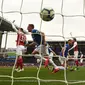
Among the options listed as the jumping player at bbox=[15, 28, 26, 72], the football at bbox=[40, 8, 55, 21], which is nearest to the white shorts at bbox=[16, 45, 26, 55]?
the jumping player at bbox=[15, 28, 26, 72]

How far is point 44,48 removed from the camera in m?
7.04

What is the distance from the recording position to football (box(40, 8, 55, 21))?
19.8ft

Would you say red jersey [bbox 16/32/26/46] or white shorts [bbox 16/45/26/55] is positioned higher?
red jersey [bbox 16/32/26/46]

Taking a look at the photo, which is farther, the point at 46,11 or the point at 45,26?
the point at 46,11

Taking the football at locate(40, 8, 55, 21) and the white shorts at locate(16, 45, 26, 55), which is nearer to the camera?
the football at locate(40, 8, 55, 21)

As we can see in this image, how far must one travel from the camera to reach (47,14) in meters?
5.98

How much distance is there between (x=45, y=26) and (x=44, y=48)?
1.37m

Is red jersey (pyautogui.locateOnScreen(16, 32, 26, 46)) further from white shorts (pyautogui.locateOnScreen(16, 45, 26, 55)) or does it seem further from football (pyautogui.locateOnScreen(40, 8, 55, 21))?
football (pyautogui.locateOnScreen(40, 8, 55, 21))

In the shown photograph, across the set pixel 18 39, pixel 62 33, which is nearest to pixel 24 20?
pixel 62 33

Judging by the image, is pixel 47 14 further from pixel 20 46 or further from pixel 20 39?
pixel 20 46

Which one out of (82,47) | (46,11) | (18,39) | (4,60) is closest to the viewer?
(46,11)

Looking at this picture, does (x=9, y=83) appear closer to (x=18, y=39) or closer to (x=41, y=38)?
(x=41, y=38)

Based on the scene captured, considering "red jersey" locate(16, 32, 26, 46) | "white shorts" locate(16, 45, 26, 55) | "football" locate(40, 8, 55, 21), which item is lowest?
"white shorts" locate(16, 45, 26, 55)

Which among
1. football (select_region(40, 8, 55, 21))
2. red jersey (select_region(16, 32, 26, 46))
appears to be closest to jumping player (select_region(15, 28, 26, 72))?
red jersey (select_region(16, 32, 26, 46))
